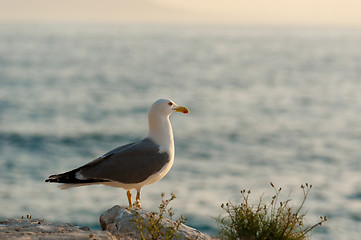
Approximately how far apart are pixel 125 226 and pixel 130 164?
3.33ft

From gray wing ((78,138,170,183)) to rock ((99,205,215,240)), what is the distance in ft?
1.75

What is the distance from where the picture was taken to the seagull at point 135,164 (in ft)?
27.9

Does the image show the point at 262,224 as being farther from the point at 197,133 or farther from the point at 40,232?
the point at 197,133

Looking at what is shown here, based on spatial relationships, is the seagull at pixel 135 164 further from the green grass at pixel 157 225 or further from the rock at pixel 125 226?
the green grass at pixel 157 225

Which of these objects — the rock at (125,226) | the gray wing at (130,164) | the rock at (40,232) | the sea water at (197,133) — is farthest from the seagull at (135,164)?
the sea water at (197,133)

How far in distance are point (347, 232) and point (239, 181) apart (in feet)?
29.5

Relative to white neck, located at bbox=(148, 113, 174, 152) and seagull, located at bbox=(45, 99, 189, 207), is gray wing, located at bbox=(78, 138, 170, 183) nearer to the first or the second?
seagull, located at bbox=(45, 99, 189, 207)

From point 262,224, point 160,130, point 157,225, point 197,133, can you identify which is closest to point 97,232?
point 157,225

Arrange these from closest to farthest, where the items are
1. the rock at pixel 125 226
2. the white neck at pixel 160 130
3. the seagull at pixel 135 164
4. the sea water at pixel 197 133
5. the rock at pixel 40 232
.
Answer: the rock at pixel 40 232 → the rock at pixel 125 226 → the seagull at pixel 135 164 → the white neck at pixel 160 130 → the sea water at pixel 197 133

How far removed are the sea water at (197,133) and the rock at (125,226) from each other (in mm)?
2106

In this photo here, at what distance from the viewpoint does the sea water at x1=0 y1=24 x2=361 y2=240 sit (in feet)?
96.7

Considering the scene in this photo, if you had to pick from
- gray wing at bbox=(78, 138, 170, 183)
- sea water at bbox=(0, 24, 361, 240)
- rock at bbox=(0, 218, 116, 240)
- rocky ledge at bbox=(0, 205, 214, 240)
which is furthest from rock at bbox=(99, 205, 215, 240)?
sea water at bbox=(0, 24, 361, 240)

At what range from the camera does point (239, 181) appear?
115 feet

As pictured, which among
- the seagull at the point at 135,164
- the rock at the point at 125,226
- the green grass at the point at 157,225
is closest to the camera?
the green grass at the point at 157,225
